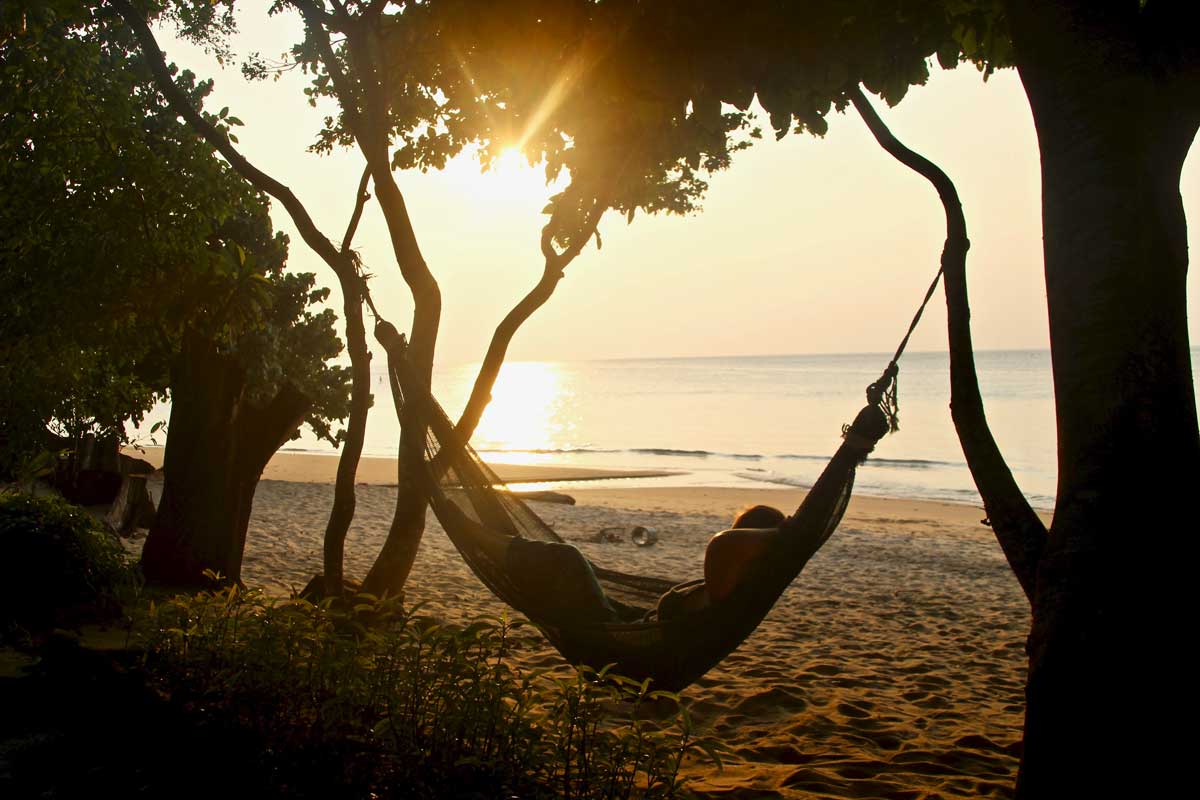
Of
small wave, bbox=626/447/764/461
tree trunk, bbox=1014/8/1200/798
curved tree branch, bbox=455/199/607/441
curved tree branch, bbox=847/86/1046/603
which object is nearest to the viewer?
tree trunk, bbox=1014/8/1200/798

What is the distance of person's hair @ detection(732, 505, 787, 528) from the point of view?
3.96 m

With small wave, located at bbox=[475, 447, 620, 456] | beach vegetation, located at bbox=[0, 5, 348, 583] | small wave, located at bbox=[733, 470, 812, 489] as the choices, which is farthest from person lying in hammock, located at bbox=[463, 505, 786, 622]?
small wave, located at bbox=[475, 447, 620, 456]

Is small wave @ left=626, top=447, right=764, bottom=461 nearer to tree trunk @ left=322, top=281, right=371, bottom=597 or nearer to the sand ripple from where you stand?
the sand ripple

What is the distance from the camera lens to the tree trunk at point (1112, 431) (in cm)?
187

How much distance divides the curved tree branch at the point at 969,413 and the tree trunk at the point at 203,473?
391 centimetres

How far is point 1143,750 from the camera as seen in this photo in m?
1.85

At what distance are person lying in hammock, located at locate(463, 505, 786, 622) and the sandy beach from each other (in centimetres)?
54

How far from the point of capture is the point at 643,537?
9422 mm

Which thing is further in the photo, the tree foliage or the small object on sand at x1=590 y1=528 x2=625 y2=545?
the small object on sand at x1=590 y1=528 x2=625 y2=545

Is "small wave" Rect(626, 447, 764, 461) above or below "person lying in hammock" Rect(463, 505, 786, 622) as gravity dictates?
above

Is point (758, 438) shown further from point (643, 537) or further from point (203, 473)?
point (203, 473)

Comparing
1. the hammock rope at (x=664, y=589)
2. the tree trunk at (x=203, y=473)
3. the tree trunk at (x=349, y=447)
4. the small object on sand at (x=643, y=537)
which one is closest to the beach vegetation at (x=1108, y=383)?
the hammock rope at (x=664, y=589)

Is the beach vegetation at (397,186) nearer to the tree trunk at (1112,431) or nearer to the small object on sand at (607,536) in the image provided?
the tree trunk at (1112,431)

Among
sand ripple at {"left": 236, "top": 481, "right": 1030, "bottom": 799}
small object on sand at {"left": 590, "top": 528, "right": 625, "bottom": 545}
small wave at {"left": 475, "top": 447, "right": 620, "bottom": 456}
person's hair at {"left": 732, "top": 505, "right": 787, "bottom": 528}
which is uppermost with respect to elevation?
small wave at {"left": 475, "top": 447, "right": 620, "bottom": 456}
